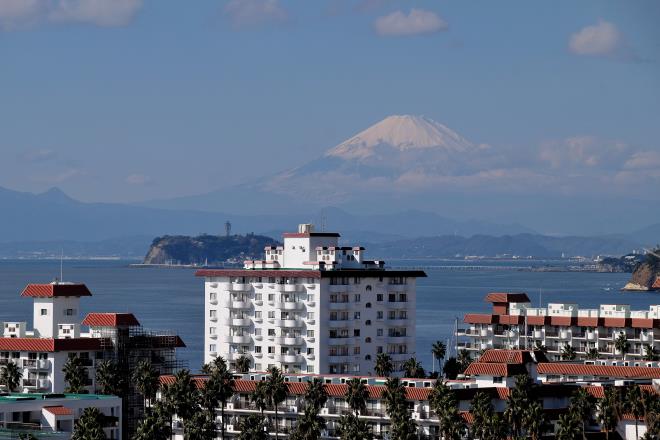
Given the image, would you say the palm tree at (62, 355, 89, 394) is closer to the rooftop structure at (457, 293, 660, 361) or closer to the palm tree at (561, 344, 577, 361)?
the palm tree at (561, 344, 577, 361)

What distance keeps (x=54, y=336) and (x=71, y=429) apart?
2610cm

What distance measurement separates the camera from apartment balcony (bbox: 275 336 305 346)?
384 ft

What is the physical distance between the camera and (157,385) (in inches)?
3703

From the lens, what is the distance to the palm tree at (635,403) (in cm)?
8181

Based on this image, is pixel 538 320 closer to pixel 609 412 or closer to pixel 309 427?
pixel 609 412

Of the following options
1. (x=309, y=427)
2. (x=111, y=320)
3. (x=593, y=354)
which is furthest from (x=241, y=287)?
(x=309, y=427)

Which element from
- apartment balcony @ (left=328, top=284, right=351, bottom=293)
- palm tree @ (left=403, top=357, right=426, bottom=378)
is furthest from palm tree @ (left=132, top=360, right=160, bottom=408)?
apartment balcony @ (left=328, top=284, right=351, bottom=293)

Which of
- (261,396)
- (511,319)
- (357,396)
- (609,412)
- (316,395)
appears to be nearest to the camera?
(609,412)

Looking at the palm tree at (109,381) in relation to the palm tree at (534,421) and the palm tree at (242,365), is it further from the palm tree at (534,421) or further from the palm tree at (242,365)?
the palm tree at (534,421)

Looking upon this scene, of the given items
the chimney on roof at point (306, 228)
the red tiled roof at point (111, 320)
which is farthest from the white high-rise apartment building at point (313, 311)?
the red tiled roof at point (111, 320)

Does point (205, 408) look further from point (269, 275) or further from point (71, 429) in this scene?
point (269, 275)

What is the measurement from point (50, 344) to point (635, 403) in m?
38.2

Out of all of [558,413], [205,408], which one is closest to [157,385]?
[205,408]

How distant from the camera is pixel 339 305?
118 meters
